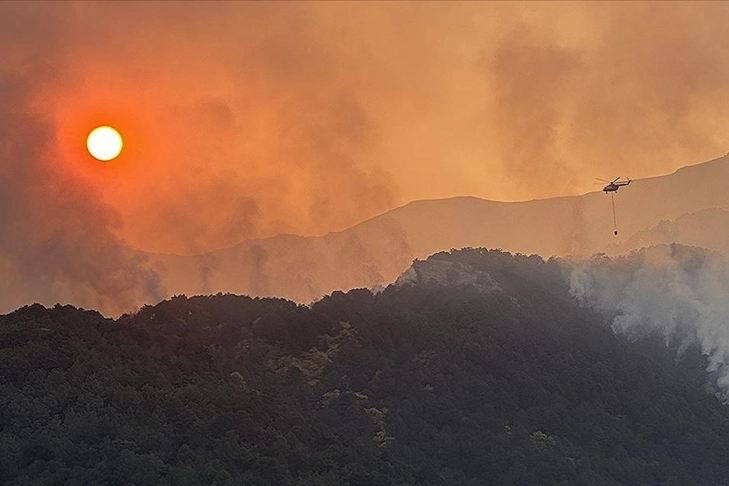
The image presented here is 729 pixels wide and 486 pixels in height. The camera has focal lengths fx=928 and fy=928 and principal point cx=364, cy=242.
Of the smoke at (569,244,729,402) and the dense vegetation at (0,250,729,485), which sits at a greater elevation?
the smoke at (569,244,729,402)

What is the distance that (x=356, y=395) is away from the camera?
123 m

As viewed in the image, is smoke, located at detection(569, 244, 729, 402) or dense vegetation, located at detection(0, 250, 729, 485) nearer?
dense vegetation, located at detection(0, 250, 729, 485)

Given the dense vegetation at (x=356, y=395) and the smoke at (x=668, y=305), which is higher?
the smoke at (x=668, y=305)

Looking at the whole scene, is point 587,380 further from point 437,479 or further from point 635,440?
point 437,479

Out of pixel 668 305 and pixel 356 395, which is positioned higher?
pixel 668 305

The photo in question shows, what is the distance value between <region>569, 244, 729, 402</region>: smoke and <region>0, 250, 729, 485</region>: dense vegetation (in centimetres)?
734

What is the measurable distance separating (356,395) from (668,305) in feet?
292

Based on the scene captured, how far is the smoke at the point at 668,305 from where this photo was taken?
578ft

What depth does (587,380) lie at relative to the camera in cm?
14488

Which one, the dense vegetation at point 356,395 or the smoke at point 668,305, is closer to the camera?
the dense vegetation at point 356,395

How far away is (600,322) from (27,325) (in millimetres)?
112880

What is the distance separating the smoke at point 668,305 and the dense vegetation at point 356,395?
7344 mm

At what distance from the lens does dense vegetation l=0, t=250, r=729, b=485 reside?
81.8m

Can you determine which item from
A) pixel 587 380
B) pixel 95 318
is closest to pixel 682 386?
pixel 587 380
